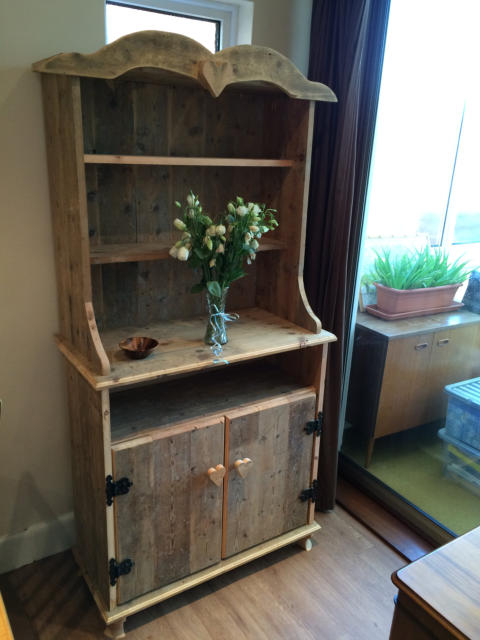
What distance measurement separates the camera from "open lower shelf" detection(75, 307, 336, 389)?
1.70 m

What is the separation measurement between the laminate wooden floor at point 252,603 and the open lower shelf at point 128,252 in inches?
51.1

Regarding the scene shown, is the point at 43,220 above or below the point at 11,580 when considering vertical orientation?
Answer: above

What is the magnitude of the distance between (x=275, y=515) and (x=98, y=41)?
6.15ft

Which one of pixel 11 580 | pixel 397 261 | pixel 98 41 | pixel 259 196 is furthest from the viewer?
pixel 397 261

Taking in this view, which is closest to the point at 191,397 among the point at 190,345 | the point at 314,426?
the point at 190,345

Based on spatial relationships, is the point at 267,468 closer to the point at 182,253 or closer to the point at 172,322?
the point at 172,322

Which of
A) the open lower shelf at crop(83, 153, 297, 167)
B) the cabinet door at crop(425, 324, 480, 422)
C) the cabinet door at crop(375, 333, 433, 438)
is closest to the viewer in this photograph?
the open lower shelf at crop(83, 153, 297, 167)

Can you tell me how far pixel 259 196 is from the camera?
2.30 m

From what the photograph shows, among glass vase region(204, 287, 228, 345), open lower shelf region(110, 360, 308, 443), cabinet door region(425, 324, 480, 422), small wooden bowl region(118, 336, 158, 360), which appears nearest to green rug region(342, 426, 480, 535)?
cabinet door region(425, 324, 480, 422)

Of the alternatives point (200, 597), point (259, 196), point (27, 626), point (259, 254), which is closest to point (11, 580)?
point (27, 626)

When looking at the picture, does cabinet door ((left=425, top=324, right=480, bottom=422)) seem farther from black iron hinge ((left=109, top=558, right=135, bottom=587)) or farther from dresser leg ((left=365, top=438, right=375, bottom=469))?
black iron hinge ((left=109, top=558, right=135, bottom=587))

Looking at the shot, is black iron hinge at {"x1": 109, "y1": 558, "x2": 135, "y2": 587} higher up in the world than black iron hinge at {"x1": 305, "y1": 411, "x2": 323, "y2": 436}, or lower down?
lower down

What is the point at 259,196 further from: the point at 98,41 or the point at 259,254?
the point at 98,41

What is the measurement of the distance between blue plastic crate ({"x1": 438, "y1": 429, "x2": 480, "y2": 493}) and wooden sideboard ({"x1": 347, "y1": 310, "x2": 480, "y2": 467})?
0.40 feet
